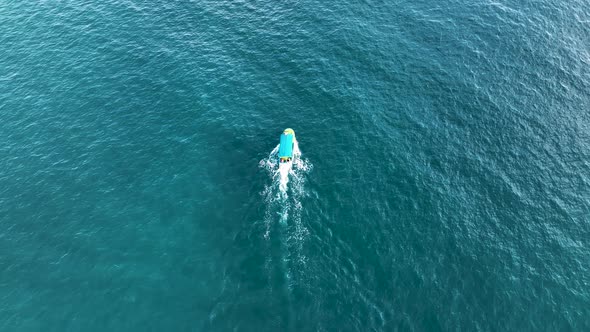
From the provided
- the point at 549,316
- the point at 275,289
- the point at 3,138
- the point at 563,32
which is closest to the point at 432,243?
the point at 549,316

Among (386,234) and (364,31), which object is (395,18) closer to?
(364,31)

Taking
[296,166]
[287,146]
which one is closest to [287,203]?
[296,166]

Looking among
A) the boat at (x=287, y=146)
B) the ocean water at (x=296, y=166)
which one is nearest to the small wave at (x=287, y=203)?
the ocean water at (x=296, y=166)

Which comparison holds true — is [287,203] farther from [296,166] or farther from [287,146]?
[287,146]

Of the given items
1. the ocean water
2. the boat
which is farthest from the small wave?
the boat

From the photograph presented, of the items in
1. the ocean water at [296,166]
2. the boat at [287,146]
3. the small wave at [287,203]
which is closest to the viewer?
the ocean water at [296,166]

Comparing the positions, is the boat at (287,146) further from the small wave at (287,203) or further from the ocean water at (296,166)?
the ocean water at (296,166)
